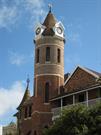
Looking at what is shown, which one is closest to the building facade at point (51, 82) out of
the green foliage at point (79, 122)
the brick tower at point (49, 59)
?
the brick tower at point (49, 59)

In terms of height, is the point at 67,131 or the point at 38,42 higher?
the point at 38,42

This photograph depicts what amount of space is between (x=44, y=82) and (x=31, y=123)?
572cm

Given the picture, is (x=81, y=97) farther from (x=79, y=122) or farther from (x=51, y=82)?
(x=79, y=122)

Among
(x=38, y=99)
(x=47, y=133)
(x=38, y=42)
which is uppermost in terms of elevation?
(x=38, y=42)

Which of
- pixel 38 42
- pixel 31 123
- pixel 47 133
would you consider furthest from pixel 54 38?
pixel 47 133

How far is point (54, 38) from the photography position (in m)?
55.8

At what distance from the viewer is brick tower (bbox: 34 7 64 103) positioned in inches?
2126

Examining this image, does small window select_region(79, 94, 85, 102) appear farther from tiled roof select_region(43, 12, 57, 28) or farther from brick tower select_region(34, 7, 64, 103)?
tiled roof select_region(43, 12, 57, 28)

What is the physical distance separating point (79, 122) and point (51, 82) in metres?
14.1

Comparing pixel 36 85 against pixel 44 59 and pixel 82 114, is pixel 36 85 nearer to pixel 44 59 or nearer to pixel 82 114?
pixel 44 59

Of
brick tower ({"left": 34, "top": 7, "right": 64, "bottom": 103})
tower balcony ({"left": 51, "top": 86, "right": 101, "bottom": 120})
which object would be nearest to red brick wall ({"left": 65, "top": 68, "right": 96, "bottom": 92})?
tower balcony ({"left": 51, "top": 86, "right": 101, "bottom": 120})

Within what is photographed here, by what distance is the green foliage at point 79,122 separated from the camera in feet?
128

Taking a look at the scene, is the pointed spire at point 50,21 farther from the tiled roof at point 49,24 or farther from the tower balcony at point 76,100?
the tower balcony at point 76,100

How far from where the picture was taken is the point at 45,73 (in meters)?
54.4
